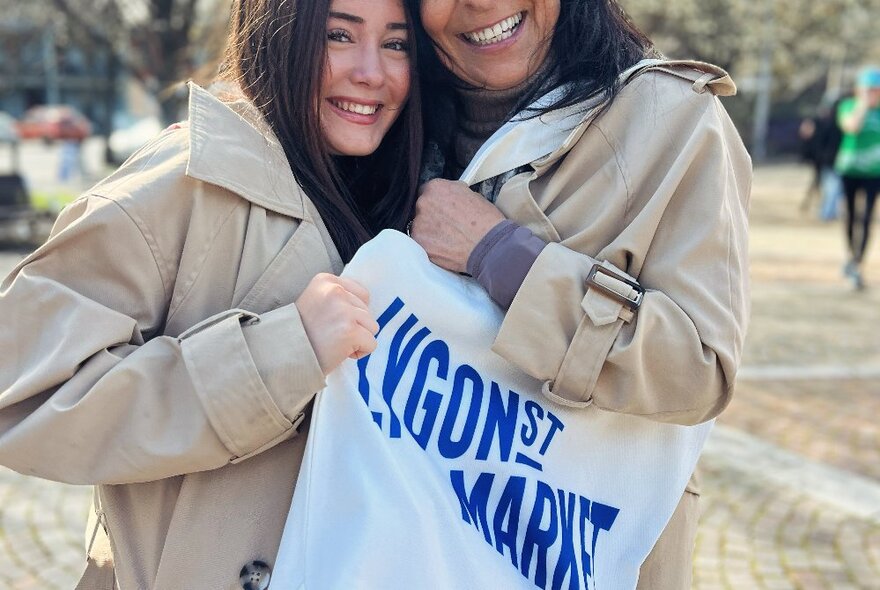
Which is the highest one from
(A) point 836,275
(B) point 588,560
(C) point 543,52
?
(C) point 543,52

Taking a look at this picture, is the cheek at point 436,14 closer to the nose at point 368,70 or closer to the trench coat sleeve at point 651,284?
the nose at point 368,70

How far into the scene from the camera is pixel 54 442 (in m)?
1.44

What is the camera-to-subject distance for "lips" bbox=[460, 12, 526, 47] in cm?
190

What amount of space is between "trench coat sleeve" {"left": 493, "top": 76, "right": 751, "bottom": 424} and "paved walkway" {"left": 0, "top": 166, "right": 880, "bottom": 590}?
239 centimetres

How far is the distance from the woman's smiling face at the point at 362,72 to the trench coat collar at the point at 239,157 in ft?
0.59

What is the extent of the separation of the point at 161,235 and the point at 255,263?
0.17 meters

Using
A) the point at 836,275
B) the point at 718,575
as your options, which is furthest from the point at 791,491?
the point at 836,275

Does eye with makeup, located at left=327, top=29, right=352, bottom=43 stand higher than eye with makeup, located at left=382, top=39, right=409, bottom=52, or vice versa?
eye with makeup, located at left=327, top=29, right=352, bottom=43

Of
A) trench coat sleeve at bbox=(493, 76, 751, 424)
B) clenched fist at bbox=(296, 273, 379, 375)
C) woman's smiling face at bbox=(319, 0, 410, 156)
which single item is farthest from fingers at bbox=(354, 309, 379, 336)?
woman's smiling face at bbox=(319, 0, 410, 156)

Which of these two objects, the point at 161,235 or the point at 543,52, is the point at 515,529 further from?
the point at 543,52

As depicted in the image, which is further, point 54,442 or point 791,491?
point 791,491

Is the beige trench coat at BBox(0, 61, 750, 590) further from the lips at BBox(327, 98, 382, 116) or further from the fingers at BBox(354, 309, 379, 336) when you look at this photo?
the lips at BBox(327, 98, 382, 116)

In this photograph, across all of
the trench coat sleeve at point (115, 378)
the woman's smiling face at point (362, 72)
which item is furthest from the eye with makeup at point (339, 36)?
the trench coat sleeve at point (115, 378)

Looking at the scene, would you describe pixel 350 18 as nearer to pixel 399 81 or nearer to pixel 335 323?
pixel 399 81
